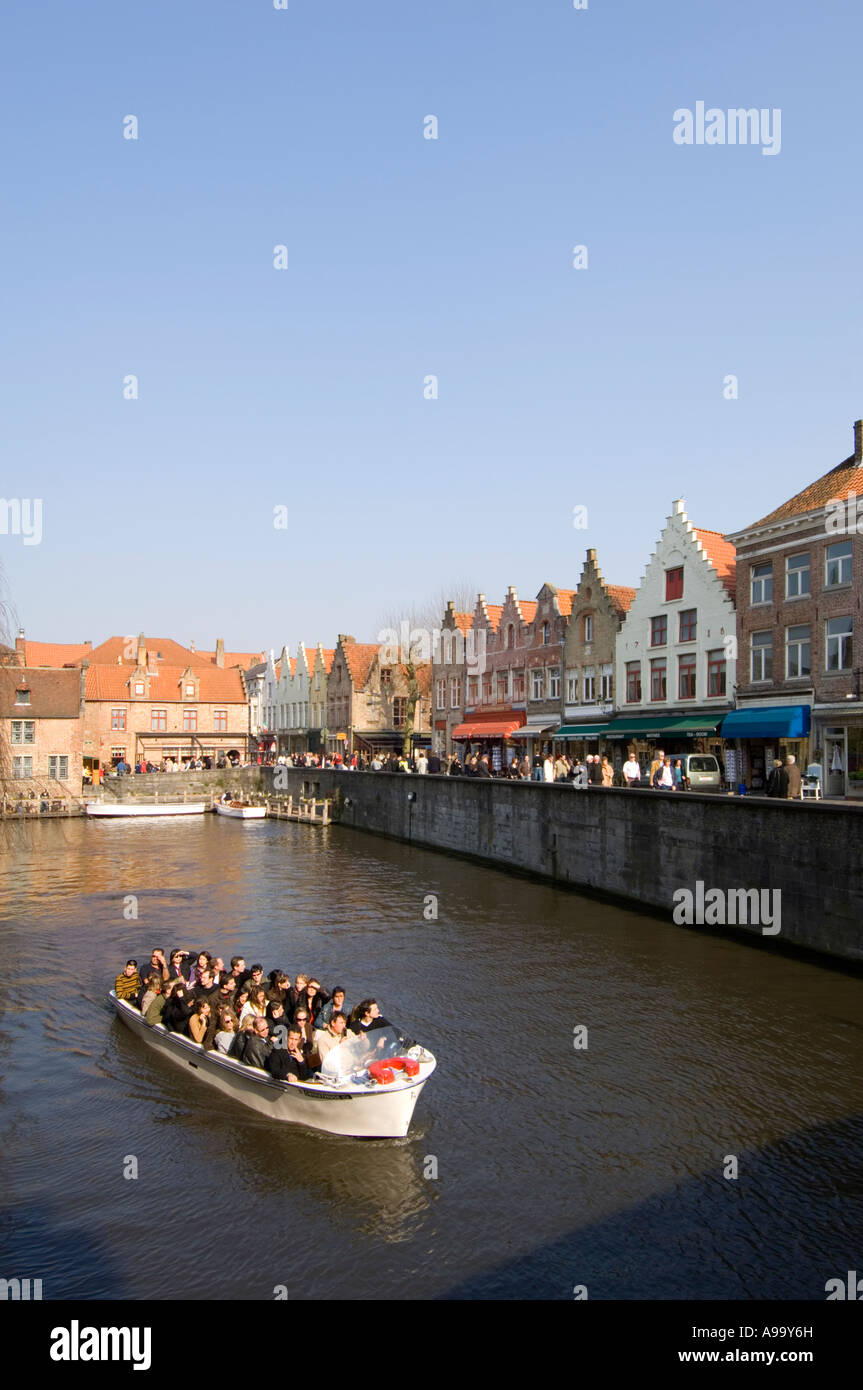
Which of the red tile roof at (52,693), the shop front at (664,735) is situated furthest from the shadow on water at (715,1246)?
the red tile roof at (52,693)

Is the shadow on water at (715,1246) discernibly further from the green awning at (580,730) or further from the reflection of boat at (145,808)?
the reflection of boat at (145,808)

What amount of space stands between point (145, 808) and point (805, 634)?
148ft

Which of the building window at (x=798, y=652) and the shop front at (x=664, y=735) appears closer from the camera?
the building window at (x=798, y=652)

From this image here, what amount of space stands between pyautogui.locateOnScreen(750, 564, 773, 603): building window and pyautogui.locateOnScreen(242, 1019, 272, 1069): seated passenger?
25.9 metres

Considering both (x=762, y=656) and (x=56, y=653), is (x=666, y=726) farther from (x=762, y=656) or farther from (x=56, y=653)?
(x=56, y=653)

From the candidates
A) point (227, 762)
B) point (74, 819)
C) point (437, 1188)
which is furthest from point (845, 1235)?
point (227, 762)

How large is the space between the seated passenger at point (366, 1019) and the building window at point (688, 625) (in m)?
28.6

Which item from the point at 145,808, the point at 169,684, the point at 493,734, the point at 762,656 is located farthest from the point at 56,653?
→ the point at 762,656

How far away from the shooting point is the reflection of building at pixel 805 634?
30094 millimetres

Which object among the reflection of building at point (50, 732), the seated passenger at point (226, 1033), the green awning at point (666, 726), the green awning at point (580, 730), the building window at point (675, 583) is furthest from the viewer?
the reflection of building at point (50, 732)

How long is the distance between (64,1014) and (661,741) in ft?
90.9

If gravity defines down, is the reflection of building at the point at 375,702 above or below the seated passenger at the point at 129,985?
above

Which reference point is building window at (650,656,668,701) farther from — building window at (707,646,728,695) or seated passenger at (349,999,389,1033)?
seated passenger at (349,999,389,1033)
